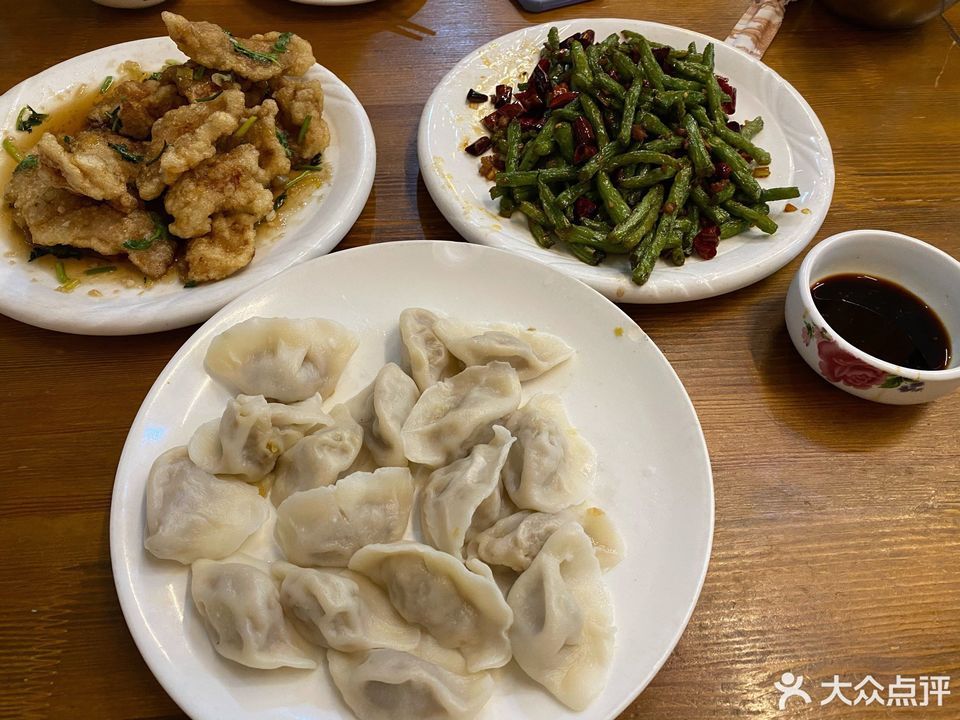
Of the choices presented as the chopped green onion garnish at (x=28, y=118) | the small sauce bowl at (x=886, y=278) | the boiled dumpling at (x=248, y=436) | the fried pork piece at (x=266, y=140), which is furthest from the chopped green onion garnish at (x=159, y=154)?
the small sauce bowl at (x=886, y=278)

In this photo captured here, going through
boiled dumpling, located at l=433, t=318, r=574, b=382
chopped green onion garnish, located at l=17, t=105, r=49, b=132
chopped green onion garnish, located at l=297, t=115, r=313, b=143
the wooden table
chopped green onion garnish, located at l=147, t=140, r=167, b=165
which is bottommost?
the wooden table

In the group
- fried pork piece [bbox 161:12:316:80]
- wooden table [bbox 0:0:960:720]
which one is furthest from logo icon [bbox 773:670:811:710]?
fried pork piece [bbox 161:12:316:80]

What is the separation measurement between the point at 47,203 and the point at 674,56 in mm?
2766

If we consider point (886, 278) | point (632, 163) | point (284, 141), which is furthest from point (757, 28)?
point (284, 141)

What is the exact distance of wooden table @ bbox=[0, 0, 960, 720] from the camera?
5.97 ft

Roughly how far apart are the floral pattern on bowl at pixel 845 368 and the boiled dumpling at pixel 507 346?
83 cm

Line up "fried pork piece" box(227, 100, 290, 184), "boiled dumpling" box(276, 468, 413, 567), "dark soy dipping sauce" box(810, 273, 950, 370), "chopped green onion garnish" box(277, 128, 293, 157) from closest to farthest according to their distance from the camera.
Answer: "boiled dumpling" box(276, 468, 413, 567)
"dark soy dipping sauce" box(810, 273, 950, 370)
"fried pork piece" box(227, 100, 290, 184)
"chopped green onion garnish" box(277, 128, 293, 157)

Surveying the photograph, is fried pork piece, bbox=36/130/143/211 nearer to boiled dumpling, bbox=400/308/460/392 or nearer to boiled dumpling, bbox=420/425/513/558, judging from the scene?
boiled dumpling, bbox=400/308/460/392

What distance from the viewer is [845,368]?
2156 mm

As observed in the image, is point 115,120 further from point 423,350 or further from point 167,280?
point 423,350

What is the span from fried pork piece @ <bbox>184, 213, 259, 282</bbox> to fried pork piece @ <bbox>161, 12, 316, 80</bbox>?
0.69 metres

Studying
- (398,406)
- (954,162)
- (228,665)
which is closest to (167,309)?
(398,406)

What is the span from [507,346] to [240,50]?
1777mm

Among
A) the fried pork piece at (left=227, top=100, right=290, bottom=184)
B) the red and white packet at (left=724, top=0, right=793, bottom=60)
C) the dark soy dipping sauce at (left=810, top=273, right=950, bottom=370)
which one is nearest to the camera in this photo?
the dark soy dipping sauce at (left=810, top=273, right=950, bottom=370)
